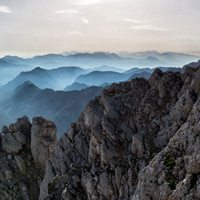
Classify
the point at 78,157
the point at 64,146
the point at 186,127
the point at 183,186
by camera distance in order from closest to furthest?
1. the point at 183,186
2. the point at 186,127
3. the point at 78,157
4. the point at 64,146

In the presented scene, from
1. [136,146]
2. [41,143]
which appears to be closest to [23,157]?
[41,143]

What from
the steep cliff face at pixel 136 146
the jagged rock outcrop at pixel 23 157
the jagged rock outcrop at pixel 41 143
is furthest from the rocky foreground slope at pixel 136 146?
the jagged rock outcrop at pixel 41 143

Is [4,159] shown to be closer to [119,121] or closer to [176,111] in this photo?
[119,121]

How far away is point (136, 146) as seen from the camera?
62688 millimetres

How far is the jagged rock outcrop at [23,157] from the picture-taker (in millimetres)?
98688

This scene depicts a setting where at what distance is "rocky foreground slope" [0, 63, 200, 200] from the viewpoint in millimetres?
47656

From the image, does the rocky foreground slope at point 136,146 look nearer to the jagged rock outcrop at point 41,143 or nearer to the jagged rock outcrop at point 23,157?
the jagged rock outcrop at point 23,157

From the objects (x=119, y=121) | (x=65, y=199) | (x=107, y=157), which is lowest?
(x=65, y=199)

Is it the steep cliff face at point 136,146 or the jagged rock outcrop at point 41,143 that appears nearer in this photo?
the steep cliff face at point 136,146

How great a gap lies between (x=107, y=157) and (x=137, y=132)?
6348mm

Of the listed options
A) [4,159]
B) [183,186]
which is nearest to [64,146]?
[4,159]

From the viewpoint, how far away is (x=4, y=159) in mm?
104812

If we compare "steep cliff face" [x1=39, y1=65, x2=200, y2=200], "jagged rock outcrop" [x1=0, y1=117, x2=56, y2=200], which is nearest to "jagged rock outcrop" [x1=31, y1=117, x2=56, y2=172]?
"jagged rock outcrop" [x1=0, y1=117, x2=56, y2=200]

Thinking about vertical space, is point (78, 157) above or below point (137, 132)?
below
